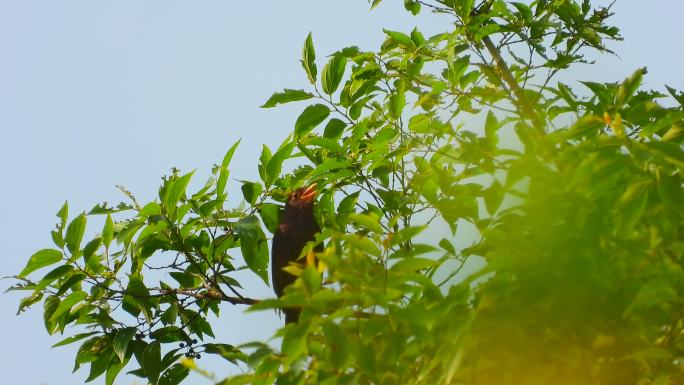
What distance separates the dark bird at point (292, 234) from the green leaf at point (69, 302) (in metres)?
0.58

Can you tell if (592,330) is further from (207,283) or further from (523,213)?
(207,283)

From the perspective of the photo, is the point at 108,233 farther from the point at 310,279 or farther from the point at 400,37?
the point at 310,279

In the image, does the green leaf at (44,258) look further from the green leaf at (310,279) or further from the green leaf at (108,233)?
the green leaf at (310,279)

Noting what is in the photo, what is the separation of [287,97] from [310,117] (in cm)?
9

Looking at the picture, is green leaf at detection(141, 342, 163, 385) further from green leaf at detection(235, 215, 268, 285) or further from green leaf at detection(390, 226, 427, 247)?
green leaf at detection(390, 226, 427, 247)

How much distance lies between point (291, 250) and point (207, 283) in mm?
284

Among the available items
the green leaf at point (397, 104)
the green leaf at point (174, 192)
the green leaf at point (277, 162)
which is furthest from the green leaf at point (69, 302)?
the green leaf at point (397, 104)

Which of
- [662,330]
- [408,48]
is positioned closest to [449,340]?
[662,330]

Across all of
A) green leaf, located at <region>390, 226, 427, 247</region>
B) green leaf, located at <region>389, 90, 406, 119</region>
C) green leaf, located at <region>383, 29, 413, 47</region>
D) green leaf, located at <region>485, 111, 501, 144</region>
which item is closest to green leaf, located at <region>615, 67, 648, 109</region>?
green leaf, located at <region>485, 111, 501, 144</region>

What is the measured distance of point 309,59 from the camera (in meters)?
2.74

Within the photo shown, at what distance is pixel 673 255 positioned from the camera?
5.53 feet

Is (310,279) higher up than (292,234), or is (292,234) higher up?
(292,234)

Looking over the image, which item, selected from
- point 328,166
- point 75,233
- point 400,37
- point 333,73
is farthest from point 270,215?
point 400,37

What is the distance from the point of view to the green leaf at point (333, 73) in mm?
2674
